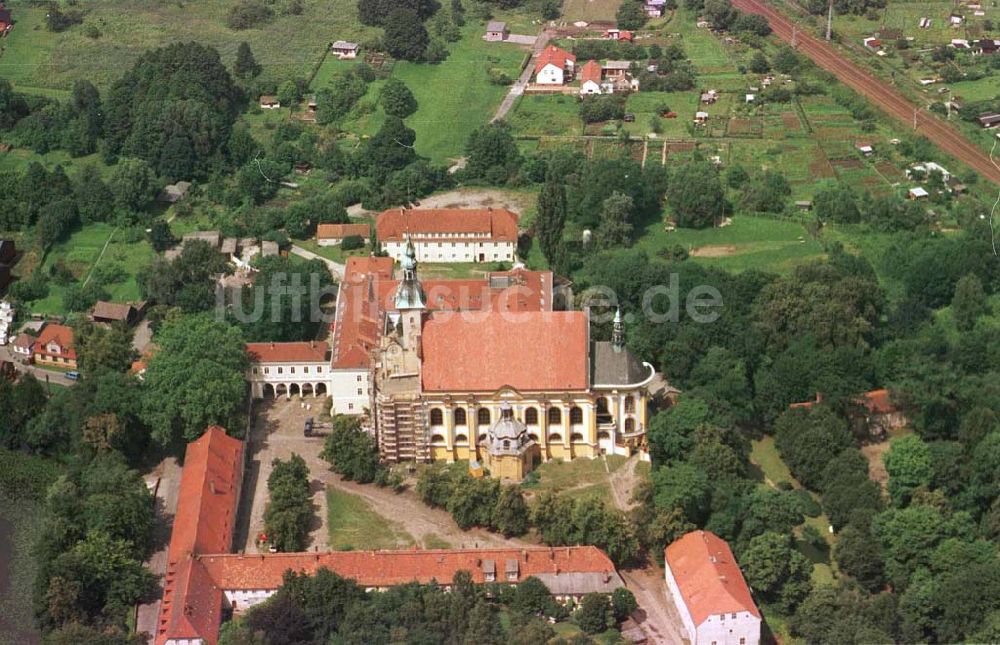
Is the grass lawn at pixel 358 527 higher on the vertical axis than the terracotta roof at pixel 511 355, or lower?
lower

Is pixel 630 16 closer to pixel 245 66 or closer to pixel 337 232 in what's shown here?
pixel 245 66

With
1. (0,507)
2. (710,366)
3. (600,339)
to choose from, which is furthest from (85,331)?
(710,366)

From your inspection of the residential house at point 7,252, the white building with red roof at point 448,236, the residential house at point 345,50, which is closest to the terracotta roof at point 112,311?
the residential house at point 7,252

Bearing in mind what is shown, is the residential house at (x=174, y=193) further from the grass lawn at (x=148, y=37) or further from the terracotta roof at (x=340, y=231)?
the grass lawn at (x=148, y=37)

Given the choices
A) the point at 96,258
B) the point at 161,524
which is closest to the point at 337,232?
the point at 96,258

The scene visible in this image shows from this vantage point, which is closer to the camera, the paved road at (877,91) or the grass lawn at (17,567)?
the grass lawn at (17,567)

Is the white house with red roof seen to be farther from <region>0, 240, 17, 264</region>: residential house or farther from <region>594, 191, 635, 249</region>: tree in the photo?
<region>0, 240, 17, 264</region>: residential house
